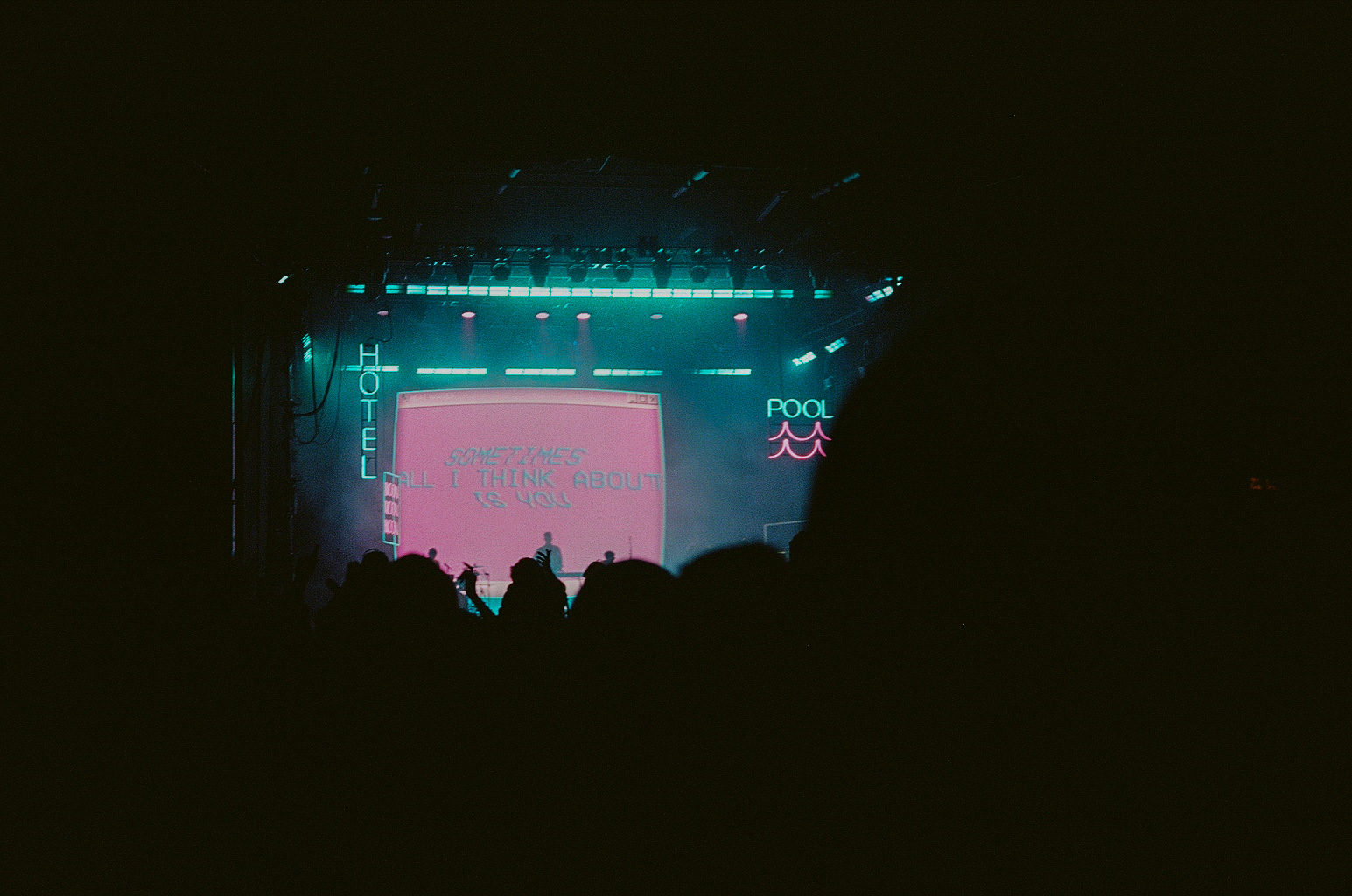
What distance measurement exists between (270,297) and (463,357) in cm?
252

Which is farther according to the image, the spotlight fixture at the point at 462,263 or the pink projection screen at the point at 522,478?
the pink projection screen at the point at 522,478

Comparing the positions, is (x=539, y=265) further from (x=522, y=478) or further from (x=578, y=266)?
(x=522, y=478)

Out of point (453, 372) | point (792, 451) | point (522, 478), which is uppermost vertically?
point (453, 372)

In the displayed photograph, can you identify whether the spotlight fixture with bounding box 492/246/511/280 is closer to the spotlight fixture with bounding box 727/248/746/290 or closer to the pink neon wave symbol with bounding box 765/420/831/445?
the spotlight fixture with bounding box 727/248/746/290

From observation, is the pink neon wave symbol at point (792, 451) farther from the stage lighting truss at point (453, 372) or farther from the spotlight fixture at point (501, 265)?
the spotlight fixture at point (501, 265)

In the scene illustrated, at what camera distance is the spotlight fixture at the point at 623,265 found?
6.89m

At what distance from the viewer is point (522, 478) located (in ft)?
25.3

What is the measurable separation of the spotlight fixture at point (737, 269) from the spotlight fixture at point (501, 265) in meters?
1.84

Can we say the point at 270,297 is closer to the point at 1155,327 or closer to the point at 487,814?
the point at 487,814

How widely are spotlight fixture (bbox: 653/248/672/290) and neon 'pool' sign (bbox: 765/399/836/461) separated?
6.80 feet

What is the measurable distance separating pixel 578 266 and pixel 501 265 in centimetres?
63

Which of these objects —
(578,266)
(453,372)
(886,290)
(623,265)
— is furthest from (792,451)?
(453,372)

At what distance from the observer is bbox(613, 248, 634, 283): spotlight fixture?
22.6 ft

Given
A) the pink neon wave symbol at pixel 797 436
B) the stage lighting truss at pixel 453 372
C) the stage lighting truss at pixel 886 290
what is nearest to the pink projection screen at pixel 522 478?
the stage lighting truss at pixel 453 372
